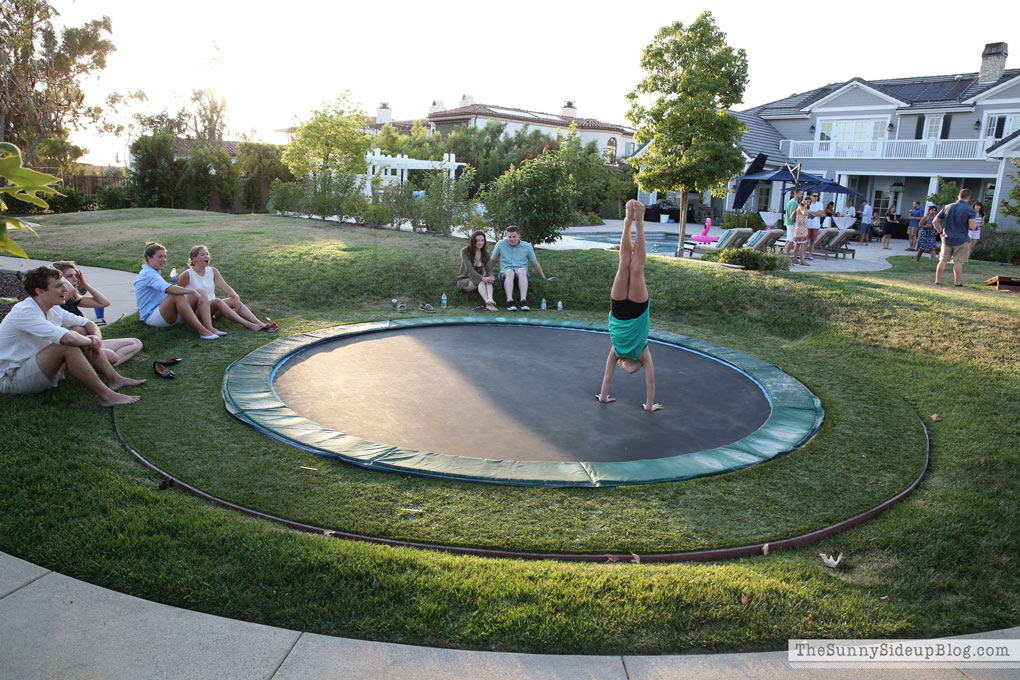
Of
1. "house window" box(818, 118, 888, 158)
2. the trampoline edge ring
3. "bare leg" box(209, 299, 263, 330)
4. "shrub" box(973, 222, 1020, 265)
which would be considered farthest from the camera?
"house window" box(818, 118, 888, 158)

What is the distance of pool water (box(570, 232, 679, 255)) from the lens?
1528 cm

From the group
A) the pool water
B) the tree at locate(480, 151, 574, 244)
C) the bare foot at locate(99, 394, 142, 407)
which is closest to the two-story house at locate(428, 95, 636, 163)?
the pool water

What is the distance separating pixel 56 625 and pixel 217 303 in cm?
433

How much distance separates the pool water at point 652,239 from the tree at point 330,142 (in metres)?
6.11

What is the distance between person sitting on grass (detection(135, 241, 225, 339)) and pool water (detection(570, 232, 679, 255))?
429 inches

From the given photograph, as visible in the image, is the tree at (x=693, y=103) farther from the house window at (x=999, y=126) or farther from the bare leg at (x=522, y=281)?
the house window at (x=999, y=126)

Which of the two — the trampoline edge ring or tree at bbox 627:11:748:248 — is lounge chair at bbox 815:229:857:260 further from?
the trampoline edge ring

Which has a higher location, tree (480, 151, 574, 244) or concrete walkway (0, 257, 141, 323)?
tree (480, 151, 574, 244)

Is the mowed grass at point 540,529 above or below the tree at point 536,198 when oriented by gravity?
below

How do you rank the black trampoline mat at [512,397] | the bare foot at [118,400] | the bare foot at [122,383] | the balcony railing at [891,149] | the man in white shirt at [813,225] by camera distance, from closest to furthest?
1. the black trampoline mat at [512,397]
2. the bare foot at [118,400]
3. the bare foot at [122,383]
4. the man in white shirt at [813,225]
5. the balcony railing at [891,149]

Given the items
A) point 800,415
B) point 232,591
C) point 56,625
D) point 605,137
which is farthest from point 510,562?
point 605,137

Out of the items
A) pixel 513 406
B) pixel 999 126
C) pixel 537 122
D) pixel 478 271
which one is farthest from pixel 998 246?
pixel 537 122

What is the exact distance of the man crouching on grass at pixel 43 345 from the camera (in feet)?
12.1

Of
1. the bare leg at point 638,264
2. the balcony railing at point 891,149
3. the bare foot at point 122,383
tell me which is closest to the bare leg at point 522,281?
the bare leg at point 638,264
